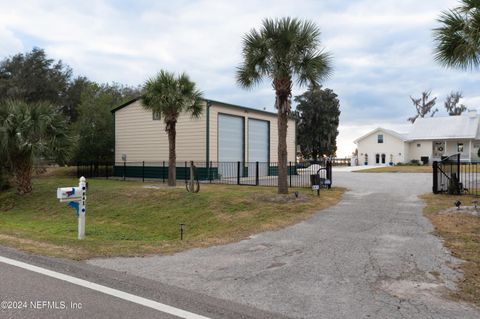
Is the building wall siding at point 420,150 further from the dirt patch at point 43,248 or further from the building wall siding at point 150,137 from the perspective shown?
the dirt patch at point 43,248

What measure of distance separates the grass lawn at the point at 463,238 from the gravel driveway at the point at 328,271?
0.68 ft

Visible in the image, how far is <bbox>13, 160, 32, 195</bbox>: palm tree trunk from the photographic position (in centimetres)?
1862

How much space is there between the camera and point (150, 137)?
26641mm

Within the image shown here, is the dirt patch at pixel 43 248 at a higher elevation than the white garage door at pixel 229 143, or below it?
below

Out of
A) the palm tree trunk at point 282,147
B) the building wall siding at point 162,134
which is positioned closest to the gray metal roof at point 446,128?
the building wall siding at point 162,134

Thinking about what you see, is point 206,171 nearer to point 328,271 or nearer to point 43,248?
point 43,248

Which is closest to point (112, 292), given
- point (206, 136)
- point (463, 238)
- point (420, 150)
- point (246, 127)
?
point (463, 238)

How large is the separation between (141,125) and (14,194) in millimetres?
9997

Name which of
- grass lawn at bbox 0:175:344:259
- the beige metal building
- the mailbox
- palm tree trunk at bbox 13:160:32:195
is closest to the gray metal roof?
the beige metal building

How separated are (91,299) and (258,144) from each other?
23908mm

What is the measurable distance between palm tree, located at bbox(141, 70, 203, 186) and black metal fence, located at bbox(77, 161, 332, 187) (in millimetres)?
3639

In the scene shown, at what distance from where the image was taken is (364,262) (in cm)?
645

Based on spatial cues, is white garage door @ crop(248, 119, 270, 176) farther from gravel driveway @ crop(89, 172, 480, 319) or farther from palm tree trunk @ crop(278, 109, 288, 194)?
gravel driveway @ crop(89, 172, 480, 319)

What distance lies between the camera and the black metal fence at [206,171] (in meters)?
22.7
